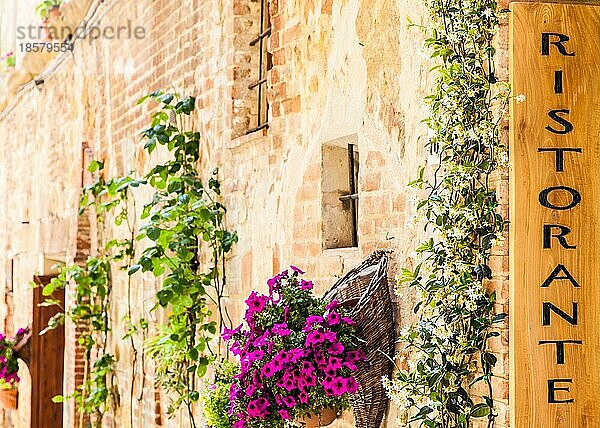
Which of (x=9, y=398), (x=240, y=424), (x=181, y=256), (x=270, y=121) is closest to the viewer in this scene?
(x=240, y=424)

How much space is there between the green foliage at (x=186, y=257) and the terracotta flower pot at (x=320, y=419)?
5.16 ft

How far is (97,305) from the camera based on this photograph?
827cm

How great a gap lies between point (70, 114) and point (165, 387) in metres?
4.14

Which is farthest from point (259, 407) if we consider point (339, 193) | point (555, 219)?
point (555, 219)

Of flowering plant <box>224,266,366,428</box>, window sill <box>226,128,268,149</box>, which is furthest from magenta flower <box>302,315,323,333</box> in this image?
window sill <box>226,128,268,149</box>

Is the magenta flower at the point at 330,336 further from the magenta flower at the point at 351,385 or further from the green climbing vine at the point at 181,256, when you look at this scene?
the green climbing vine at the point at 181,256

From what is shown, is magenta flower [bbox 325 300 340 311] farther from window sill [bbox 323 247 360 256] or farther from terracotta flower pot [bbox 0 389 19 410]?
terracotta flower pot [bbox 0 389 19 410]

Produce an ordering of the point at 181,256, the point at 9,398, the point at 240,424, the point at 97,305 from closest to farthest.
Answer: the point at 240,424 → the point at 181,256 → the point at 97,305 → the point at 9,398

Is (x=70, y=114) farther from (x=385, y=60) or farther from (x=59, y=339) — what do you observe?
(x=385, y=60)

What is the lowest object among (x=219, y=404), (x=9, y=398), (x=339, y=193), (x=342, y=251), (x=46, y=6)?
(x=9, y=398)

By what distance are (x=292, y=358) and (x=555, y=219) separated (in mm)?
1071

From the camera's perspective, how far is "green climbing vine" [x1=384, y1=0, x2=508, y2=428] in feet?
10.5

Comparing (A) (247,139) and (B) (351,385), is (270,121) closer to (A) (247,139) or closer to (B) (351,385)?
(A) (247,139)

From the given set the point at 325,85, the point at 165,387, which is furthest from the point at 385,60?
the point at 165,387
